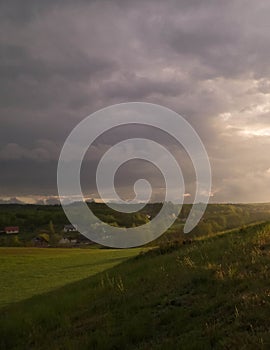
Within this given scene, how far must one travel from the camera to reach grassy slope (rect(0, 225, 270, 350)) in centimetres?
764

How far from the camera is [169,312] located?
9453 millimetres

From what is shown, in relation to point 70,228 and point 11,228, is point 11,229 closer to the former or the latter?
point 11,228

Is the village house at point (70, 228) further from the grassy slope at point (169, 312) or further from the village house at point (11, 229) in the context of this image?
the grassy slope at point (169, 312)

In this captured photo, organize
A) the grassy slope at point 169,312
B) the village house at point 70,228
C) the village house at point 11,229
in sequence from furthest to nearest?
the village house at point 70,228 < the village house at point 11,229 < the grassy slope at point 169,312

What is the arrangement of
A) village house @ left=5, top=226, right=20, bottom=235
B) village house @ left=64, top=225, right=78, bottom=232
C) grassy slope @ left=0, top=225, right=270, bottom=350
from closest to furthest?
1. grassy slope @ left=0, top=225, right=270, bottom=350
2. village house @ left=5, top=226, right=20, bottom=235
3. village house @ left=64, top=225, right=78, bottom=232

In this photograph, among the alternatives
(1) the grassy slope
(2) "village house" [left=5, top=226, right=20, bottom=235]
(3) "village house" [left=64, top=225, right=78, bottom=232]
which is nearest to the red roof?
(2) "village house" [left=5, top=226, right=20, bottom=235]

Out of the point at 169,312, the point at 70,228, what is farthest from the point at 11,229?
the point at 169,312

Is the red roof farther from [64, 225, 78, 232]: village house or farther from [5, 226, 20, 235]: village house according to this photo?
[64, 225, 78, 232]: village house

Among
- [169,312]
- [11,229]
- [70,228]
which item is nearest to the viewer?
[169,312]

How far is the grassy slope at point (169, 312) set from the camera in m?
7.64

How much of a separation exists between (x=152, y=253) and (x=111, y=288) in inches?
372

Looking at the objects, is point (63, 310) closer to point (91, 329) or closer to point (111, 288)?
point (111, 288)

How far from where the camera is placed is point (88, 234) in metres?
159

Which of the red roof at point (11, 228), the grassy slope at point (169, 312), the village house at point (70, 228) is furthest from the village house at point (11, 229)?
the grassy slope at point (169, 312)
